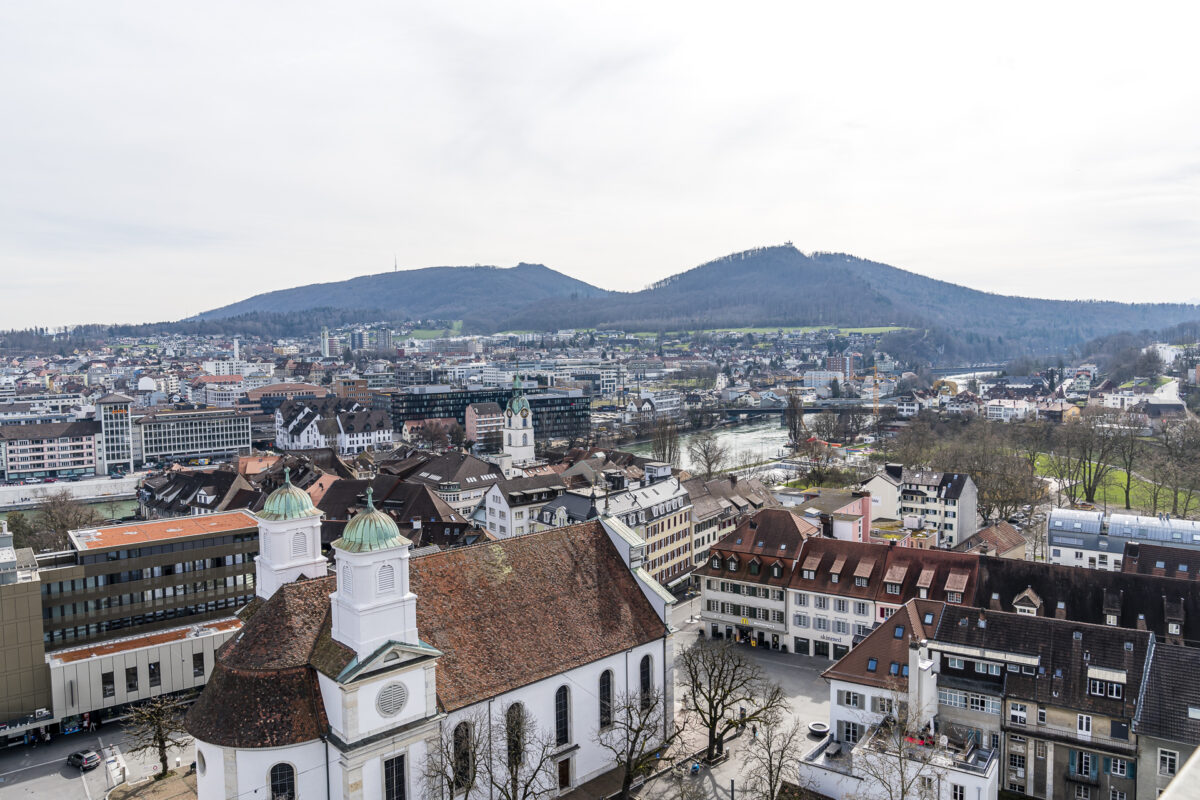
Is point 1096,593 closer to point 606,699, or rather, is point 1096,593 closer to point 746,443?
point 606,699

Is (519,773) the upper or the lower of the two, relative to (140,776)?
upper

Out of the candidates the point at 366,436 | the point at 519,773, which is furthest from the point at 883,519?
the point at 366,436

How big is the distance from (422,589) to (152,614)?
25.9 m

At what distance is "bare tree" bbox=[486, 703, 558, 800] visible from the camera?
27.4 m

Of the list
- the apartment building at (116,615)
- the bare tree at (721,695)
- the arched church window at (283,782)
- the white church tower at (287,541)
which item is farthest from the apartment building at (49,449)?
the arched church window at (283,782)

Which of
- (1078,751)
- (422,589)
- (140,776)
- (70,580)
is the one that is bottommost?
(140,776)

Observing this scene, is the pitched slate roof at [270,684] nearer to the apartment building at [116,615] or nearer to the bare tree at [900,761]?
the bare tree at [900,761]

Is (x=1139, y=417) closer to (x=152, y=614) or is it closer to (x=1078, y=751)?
(x=1078, y=751)

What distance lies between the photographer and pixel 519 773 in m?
28.3

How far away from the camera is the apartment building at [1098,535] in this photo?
56.0 m

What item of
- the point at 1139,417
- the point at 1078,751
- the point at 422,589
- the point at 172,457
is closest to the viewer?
the point at 422,589

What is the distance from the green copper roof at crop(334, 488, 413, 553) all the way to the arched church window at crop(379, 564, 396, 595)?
0.68 m

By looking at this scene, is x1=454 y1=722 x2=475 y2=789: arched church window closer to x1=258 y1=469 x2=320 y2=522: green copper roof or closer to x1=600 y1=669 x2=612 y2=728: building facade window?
x1=600 y1=669 x2=612 y2=728: building facade window

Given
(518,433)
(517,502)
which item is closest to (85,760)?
(517,502)
